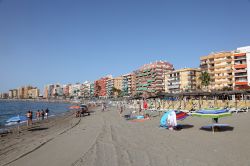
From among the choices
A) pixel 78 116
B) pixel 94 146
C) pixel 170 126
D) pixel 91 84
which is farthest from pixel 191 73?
pixel 91 84

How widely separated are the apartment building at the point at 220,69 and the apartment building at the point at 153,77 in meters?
34.8

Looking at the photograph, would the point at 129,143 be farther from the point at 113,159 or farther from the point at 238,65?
the point at 238,65

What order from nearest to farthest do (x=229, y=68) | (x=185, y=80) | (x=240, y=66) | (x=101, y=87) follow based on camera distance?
(x=240, y=66), (x=229, y=68), (x=185, y=80), (x=101, y=87)

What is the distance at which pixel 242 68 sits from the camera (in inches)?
2435

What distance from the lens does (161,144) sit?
10938 millimetres

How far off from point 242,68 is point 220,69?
713 centimetres

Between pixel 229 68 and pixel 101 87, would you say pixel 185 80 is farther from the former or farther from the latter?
pixel 101 87

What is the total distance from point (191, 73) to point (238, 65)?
2327cm

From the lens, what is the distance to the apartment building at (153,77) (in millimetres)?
107250

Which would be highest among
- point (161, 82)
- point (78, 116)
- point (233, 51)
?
point (233, 51)

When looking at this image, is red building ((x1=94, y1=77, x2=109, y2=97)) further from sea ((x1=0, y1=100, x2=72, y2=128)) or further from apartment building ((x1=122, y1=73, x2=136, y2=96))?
sea ((x1=0, y1=100, x2=72, y2=128))

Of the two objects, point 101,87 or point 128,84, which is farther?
point 101,87

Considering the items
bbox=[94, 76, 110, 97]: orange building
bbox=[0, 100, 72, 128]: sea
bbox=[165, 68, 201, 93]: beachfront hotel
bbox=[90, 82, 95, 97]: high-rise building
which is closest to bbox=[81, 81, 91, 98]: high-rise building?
bbox=[90, 82, 95, 97]: high-rise building

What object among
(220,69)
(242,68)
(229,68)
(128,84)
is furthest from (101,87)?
(242,68)
